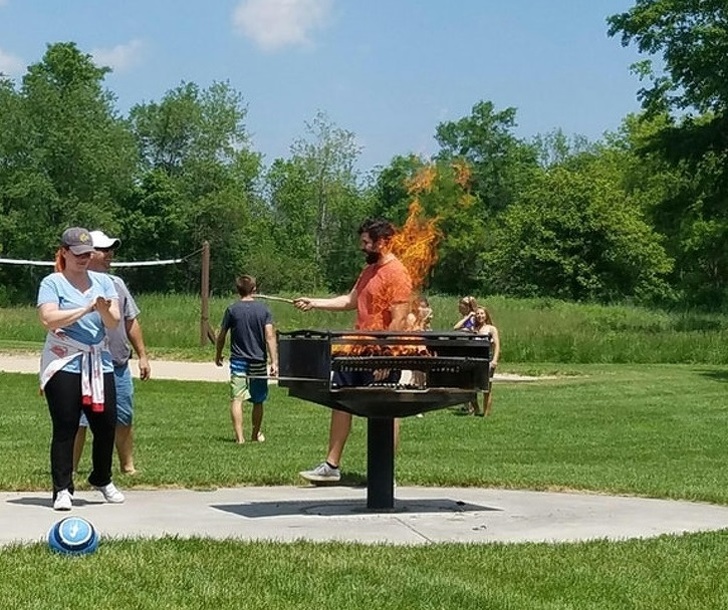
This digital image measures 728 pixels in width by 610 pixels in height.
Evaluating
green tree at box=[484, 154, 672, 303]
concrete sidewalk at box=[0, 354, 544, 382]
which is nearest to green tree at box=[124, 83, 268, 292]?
green tree at box=[484, 154, 672, 303]

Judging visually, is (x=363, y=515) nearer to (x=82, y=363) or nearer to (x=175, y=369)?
(x=82, y=363)

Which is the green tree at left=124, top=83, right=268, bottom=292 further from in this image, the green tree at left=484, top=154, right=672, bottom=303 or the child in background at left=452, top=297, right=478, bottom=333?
the child in background at left=452, top=297, right=478, bottom=333

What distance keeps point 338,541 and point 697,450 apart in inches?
345

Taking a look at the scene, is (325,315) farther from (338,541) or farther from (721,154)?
(338,541)

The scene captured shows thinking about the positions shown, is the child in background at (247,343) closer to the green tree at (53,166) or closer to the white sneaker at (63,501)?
the white sneaker at (63,501)

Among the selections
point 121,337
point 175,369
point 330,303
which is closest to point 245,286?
point 121,337

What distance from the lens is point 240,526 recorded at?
798cm

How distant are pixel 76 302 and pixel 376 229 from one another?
2020 millimetres

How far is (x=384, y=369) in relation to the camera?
8430mm

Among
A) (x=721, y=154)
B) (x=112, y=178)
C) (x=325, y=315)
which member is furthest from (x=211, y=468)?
(x=112, y=178)

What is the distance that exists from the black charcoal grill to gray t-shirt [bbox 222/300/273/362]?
5563mm

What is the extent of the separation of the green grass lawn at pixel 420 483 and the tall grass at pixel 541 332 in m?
12.3

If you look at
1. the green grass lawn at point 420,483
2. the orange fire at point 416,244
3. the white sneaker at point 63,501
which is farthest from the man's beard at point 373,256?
the white sneaker at point 63,501

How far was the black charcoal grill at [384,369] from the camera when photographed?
27.2 feet
